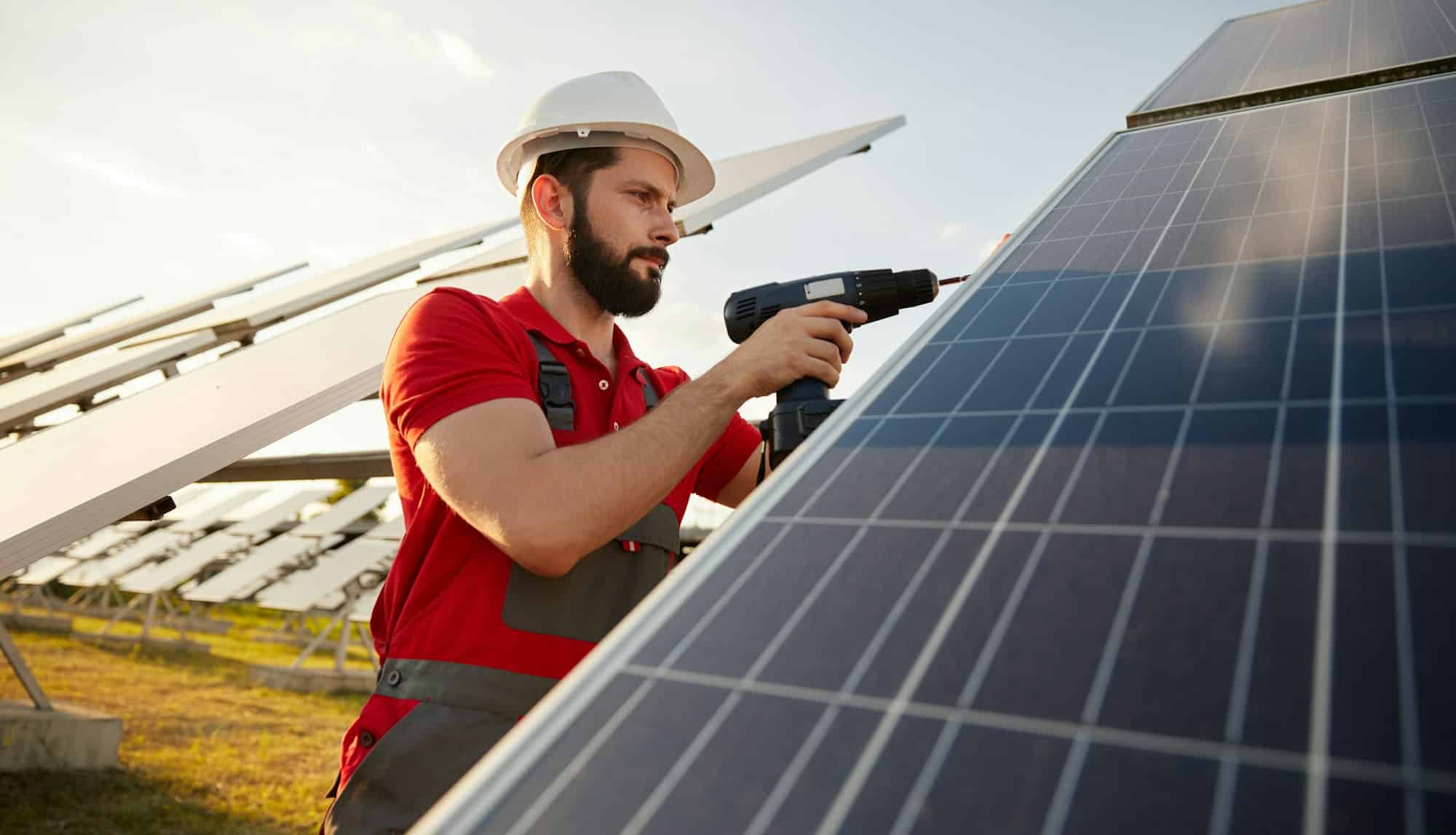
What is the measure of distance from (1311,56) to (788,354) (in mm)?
3240

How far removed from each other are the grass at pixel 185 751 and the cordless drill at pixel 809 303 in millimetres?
5238

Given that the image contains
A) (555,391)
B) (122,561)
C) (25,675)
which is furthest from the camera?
(122,561)

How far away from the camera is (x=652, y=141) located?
2625mm

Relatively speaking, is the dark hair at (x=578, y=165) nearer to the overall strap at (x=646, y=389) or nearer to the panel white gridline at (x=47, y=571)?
the overall strap at (x=646, y=389)

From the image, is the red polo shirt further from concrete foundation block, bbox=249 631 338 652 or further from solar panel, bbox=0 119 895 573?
concrete foundation block, bbox=249 631 338 652

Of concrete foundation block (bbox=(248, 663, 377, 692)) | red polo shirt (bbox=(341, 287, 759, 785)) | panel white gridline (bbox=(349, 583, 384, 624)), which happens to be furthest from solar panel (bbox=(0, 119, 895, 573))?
concrete foundation block (bbox=(248, 663, 377, 692))

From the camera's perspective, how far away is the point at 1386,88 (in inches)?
97.7

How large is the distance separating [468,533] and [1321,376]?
1.63 meters

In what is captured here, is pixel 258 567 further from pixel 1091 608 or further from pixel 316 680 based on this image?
pixel 1091 608

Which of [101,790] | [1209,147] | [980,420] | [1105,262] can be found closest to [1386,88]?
[1209,147]

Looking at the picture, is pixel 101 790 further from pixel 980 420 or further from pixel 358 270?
pixel 980 420

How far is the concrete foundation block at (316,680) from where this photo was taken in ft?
35.6

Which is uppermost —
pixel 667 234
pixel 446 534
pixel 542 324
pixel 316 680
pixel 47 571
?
pixel 667 234

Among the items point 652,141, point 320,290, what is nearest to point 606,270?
point 652,141
